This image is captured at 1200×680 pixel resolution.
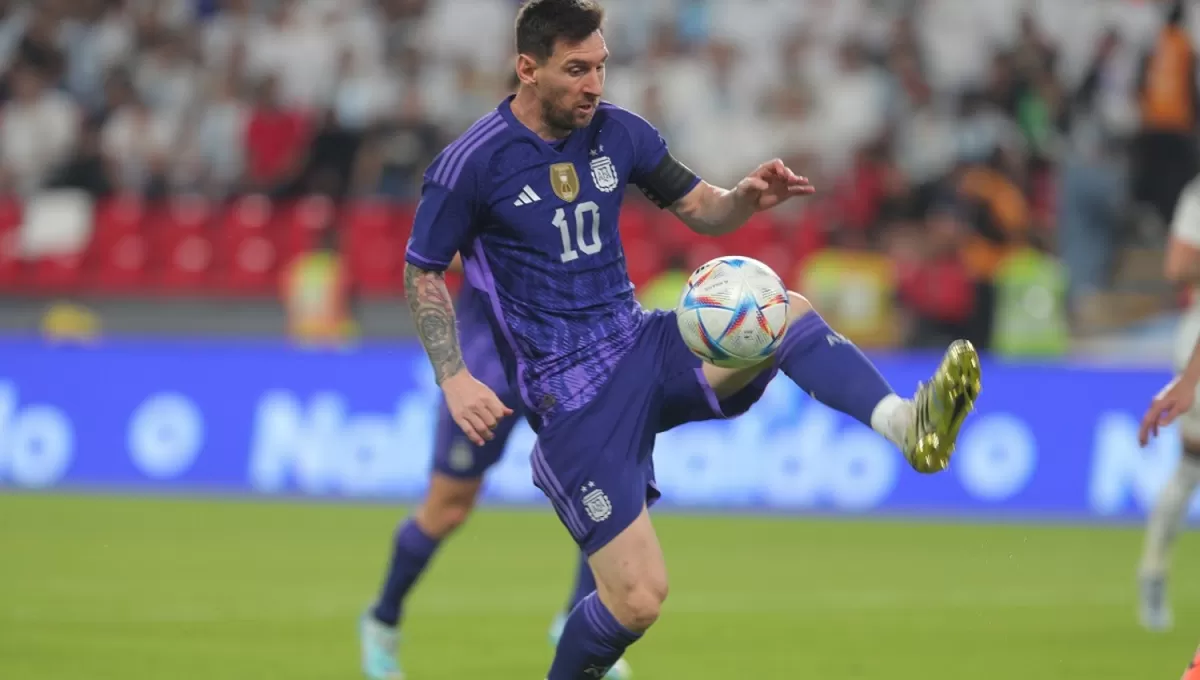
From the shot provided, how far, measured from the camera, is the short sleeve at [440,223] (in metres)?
5.57

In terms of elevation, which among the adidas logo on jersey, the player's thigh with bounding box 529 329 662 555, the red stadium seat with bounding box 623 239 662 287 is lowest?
the player's thigh with bounding box 529 329 662 555

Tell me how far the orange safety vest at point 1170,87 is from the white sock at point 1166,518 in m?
7.44

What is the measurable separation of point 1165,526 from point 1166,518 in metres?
0.04

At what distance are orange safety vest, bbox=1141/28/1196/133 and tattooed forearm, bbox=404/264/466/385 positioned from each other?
Answer: 1118 cm

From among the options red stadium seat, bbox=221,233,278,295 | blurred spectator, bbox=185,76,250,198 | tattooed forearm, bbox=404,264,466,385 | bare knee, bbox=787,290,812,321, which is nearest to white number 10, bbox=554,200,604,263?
tattooed forearm, bbox=404,264,466,385

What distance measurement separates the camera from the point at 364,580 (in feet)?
33.1

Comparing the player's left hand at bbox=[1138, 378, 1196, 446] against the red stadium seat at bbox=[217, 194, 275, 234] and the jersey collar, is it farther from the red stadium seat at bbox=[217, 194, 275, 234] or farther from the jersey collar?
the red stadium seat at bbox=[217, 194, 275, 234]

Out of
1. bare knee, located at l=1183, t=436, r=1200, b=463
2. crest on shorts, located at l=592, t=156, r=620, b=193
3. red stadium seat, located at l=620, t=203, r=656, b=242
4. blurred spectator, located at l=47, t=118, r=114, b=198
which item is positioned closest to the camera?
crest on shorts, located at l=592, t=156, r=620, b=193

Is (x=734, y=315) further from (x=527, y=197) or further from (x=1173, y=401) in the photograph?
(x=1173, y=401)

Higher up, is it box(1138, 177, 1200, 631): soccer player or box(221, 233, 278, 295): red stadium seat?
box(221, 233, 278, 295): red stadium seat

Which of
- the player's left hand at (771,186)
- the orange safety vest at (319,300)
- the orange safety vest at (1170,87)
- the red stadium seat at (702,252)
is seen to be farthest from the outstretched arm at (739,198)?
the orange safety vest at (319,300)

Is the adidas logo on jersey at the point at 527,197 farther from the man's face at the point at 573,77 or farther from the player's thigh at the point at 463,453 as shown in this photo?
the player's thigh at the point at 463,453

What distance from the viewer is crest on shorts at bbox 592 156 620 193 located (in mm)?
5719

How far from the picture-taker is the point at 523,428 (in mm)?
13391
